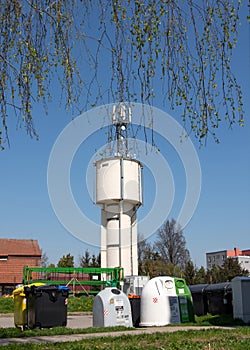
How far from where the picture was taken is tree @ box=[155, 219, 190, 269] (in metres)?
58.6

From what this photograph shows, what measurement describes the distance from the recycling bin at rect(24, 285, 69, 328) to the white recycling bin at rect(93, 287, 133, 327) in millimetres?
974

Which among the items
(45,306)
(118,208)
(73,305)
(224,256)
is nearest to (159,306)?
(45,306)

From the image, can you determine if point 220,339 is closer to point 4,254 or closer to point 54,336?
point 54,336

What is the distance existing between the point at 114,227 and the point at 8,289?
1644cm

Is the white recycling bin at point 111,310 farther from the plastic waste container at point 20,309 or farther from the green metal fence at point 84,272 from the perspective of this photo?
the green metal fence at point 84,272

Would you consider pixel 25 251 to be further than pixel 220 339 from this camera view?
Yes

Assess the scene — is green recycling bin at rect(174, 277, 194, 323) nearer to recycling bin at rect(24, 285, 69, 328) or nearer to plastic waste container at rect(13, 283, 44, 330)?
recycling bin at rect(24, 285, 69, 328)

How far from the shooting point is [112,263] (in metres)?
36.7

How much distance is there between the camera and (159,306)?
47.4ft

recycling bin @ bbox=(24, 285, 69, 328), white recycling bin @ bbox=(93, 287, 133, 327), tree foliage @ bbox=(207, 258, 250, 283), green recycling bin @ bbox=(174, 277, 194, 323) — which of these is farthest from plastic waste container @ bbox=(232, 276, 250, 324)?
tree foliage @ bbox=(207, 258, 250, 283)

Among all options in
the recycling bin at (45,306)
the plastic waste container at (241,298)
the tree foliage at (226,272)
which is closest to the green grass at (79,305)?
the plastic waste container at (241,298)

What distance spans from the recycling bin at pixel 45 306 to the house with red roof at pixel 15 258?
33.9 metres

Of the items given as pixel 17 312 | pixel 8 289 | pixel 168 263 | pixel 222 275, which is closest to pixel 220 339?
pixel 17 312

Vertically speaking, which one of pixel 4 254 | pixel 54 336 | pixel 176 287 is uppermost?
pixel 4 254
